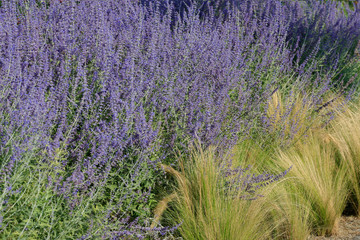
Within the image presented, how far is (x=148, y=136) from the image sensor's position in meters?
2.55

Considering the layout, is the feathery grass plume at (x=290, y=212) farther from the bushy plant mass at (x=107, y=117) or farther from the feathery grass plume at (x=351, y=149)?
the feathery grass plume at (x=351, y=149)

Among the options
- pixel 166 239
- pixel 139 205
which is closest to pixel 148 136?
pixel 139 205

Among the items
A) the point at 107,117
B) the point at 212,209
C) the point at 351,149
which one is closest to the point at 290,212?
the point at 212,209

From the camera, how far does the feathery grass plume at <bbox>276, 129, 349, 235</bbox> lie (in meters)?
3.29

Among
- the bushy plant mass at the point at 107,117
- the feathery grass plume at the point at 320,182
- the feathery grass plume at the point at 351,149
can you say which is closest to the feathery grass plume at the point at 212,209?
the bushy plant mass at the point at 107,117

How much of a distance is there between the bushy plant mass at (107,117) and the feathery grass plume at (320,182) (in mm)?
279

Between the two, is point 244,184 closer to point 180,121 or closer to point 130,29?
point 180,121

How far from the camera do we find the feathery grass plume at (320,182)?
329 cm

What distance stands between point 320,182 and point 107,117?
1776mm

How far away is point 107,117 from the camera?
2777 mm

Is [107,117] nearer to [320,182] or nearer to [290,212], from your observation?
[290,212]

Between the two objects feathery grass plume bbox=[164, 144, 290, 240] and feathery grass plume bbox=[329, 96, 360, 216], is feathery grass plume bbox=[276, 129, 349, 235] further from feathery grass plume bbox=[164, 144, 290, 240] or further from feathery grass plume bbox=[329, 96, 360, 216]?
feathery grass plume bbox=[164, 144, 290, 240]

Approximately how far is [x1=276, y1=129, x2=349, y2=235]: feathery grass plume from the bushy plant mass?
0.28m

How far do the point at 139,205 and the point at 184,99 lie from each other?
104 centimetres
